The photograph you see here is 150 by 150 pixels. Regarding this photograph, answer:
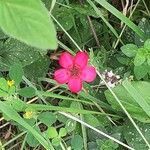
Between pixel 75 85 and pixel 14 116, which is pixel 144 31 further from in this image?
pixel 14 116

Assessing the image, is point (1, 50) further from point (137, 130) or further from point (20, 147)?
point (137, 130)

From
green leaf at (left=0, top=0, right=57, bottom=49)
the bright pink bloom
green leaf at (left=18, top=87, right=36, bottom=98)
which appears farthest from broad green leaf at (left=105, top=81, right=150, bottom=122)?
green leaf at (left=0, top=0, right=57, bottom=49)

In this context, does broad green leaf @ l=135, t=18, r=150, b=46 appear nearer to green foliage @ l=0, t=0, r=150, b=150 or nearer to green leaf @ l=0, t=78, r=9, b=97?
green foliage @ l=0, t=0, r=150, b=150

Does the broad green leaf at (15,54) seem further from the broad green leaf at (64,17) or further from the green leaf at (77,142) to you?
the green leaf at (77,142)

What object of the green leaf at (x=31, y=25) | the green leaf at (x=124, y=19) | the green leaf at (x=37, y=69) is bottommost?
the green leaf at (x=37, y=69)

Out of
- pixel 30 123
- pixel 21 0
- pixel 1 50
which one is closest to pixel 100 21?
pixel 1 50

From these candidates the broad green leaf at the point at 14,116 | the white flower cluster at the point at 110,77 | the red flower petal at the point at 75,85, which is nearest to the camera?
the broad green leaf at the point at 14,116

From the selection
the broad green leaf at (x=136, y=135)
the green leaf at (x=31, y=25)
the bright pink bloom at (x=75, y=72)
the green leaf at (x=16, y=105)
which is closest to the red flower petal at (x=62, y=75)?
the bright pink bloom at (x=75, y=72)
